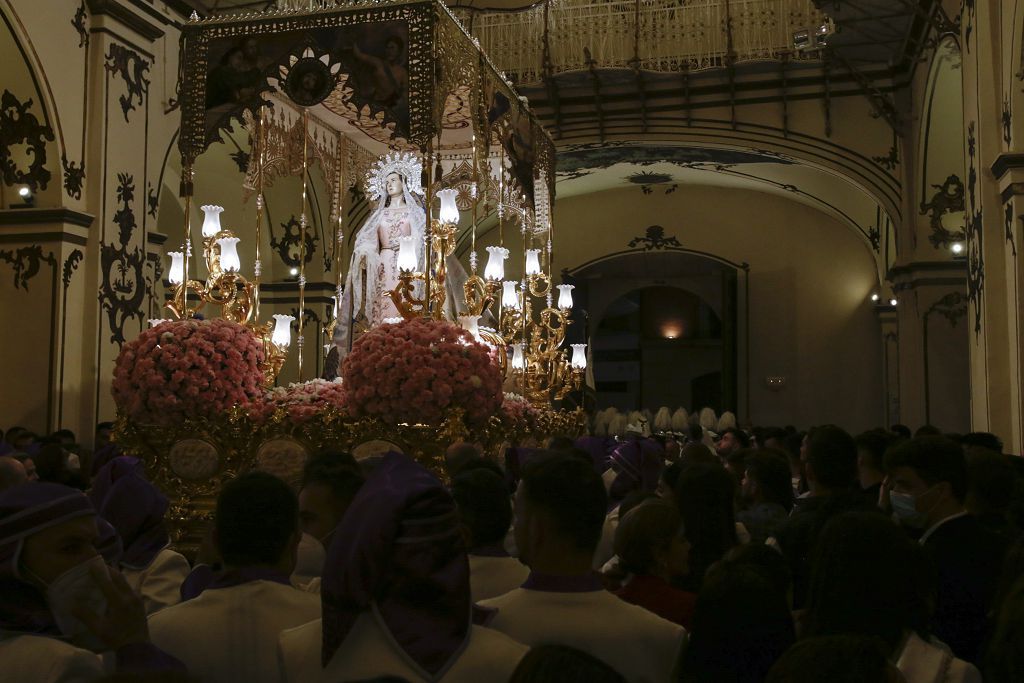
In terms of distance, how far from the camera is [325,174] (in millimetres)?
10844

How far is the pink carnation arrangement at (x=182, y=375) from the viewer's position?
7465 millimetres

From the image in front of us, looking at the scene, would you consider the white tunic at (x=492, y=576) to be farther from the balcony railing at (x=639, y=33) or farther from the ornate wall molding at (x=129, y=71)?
the balcony railing at (x=639, y=33)

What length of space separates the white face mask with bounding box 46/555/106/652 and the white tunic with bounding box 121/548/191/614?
127 cm

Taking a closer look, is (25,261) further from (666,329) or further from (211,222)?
(666,329)

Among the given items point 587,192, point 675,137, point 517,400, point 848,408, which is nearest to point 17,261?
point 517,400

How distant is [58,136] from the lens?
10.4 m

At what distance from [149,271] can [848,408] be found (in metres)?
12.5

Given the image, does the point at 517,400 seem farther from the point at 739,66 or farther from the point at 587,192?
the point at 587,192

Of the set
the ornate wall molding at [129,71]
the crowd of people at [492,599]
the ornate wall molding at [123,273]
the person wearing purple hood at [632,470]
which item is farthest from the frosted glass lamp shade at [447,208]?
the crowd of people at [492,599]

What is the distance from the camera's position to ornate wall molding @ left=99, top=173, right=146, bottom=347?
1091 centimetres

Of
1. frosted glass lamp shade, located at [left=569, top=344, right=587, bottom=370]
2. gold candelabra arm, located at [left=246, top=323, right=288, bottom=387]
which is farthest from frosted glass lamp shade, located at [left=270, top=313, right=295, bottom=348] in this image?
frosted glass lamp shade, located at [left=569, top=344, right=587, bottom=370]

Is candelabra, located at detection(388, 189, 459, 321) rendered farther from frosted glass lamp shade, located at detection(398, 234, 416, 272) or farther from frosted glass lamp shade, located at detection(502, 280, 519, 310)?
frosted glass lamp shade, located at detection(502, 280, 519, 310)

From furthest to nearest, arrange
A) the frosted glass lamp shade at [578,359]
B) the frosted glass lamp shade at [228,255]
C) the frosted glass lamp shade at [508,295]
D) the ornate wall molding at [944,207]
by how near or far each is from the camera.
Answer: the ornate wall molding at [944,207]
the frosted glass lamp shade at [578,359]
the frosted glass lamp shade at [508,295]
the frosted glass lamp shade at [228,255]

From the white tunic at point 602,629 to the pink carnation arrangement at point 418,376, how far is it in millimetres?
4631
